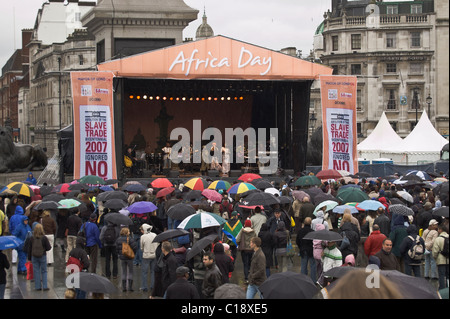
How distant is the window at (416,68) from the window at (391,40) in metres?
2.58

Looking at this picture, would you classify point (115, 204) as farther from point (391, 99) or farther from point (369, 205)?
point (391, 99)

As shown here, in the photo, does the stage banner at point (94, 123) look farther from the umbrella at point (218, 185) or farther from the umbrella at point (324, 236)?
the umbrella at point (324, 236)

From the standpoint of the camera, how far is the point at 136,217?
51.9 feet

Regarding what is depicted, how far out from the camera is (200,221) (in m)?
13.9

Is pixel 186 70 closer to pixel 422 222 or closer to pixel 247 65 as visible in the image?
pixel 247 65

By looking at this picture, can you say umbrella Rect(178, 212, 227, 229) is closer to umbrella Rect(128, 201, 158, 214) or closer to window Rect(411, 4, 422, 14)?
umbrella Rect(128, 201, 158, 214)

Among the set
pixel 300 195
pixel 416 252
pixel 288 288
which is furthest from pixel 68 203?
pixel 288 288

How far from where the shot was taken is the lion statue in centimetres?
3538

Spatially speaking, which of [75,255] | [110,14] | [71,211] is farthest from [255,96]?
[75,255]

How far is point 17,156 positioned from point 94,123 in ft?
24.4

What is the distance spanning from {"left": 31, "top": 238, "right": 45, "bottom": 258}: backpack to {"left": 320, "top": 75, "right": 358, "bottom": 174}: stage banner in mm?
19662

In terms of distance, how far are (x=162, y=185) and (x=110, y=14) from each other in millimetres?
18223

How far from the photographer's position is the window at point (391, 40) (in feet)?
235

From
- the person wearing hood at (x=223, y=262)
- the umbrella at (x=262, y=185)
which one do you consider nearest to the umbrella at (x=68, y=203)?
the person wearing hood at (x=223, y=262)
